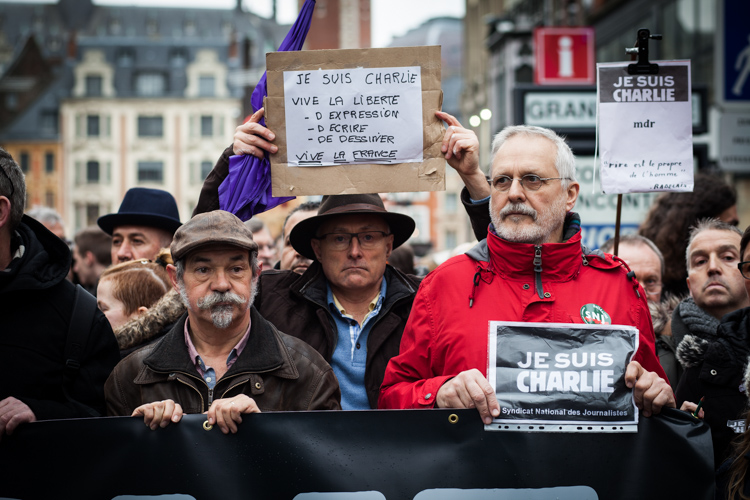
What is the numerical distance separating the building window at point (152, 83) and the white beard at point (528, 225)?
64351 millimetres

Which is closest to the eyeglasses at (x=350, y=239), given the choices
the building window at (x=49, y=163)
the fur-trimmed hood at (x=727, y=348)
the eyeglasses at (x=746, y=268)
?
the fur-trimmed hood at (x=727, y=348)

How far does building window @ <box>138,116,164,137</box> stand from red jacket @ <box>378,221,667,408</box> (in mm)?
61899

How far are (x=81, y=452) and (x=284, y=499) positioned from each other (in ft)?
2.40

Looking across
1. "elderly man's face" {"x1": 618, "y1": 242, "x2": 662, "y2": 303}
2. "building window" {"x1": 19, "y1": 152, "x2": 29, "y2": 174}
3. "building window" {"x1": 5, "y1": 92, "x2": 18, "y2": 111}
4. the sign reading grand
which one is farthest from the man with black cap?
"building window" {"x1": 5, "y1": 92, "x2": 18, "y2": 111}

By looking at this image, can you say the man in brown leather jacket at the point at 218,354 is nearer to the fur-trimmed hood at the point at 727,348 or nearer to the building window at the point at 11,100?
the fur-trimmed hood at the point at 727,348

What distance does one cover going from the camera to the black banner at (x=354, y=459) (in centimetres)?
289

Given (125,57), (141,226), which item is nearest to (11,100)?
(125,57)

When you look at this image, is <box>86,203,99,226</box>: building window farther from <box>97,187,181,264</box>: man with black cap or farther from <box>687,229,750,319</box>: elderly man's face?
<box>687,229,750,319</box>: elderly man's face

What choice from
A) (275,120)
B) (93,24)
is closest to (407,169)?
(275,120)

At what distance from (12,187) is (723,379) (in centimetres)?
288

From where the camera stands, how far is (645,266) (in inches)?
186

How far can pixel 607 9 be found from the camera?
67.8 ft

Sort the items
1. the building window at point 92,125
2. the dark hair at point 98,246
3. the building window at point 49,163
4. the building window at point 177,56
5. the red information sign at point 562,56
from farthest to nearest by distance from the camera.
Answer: the building window at point 177,56 → the building window at point 92,125 → the building window at point 49,163 → the red information sign at point 562,56 → the dark hair at point 98,246

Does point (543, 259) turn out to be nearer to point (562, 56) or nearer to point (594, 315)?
point (594, 315)
